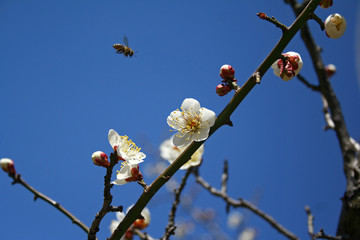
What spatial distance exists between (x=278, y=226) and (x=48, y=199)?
6.13 feet

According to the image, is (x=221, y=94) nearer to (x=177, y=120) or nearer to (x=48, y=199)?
(x=177, y=120)

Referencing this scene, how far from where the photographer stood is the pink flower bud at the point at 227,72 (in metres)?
1.50

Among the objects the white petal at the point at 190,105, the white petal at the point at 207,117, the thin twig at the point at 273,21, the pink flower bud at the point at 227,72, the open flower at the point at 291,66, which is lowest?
the white petal at the point at 207,117

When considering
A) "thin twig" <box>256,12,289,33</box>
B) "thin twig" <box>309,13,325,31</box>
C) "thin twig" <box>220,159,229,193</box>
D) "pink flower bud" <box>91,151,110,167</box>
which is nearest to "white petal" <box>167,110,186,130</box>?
"pink flower bud" <box>91,151,110,167</box>

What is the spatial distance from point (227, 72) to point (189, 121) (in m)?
0.35

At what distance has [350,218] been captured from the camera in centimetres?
226

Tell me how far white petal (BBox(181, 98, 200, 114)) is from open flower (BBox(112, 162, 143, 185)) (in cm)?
45

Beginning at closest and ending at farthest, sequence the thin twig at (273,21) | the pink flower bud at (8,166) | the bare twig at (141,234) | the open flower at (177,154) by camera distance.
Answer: the thin twig at (273,21) < the pink flower bud at (8,166) < the bare twig at (141,234) < the open flower at (177,154)

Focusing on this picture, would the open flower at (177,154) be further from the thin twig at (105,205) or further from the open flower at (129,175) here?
the thin twig at (105,205)

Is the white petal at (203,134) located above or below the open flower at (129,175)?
above

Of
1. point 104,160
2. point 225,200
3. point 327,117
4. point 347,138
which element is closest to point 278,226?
point 225,200

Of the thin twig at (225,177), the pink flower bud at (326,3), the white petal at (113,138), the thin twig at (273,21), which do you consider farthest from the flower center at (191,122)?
the thin twig at (225,177)

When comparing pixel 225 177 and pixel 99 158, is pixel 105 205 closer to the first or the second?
pixel 99 158

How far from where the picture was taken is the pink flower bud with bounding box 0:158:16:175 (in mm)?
1696
